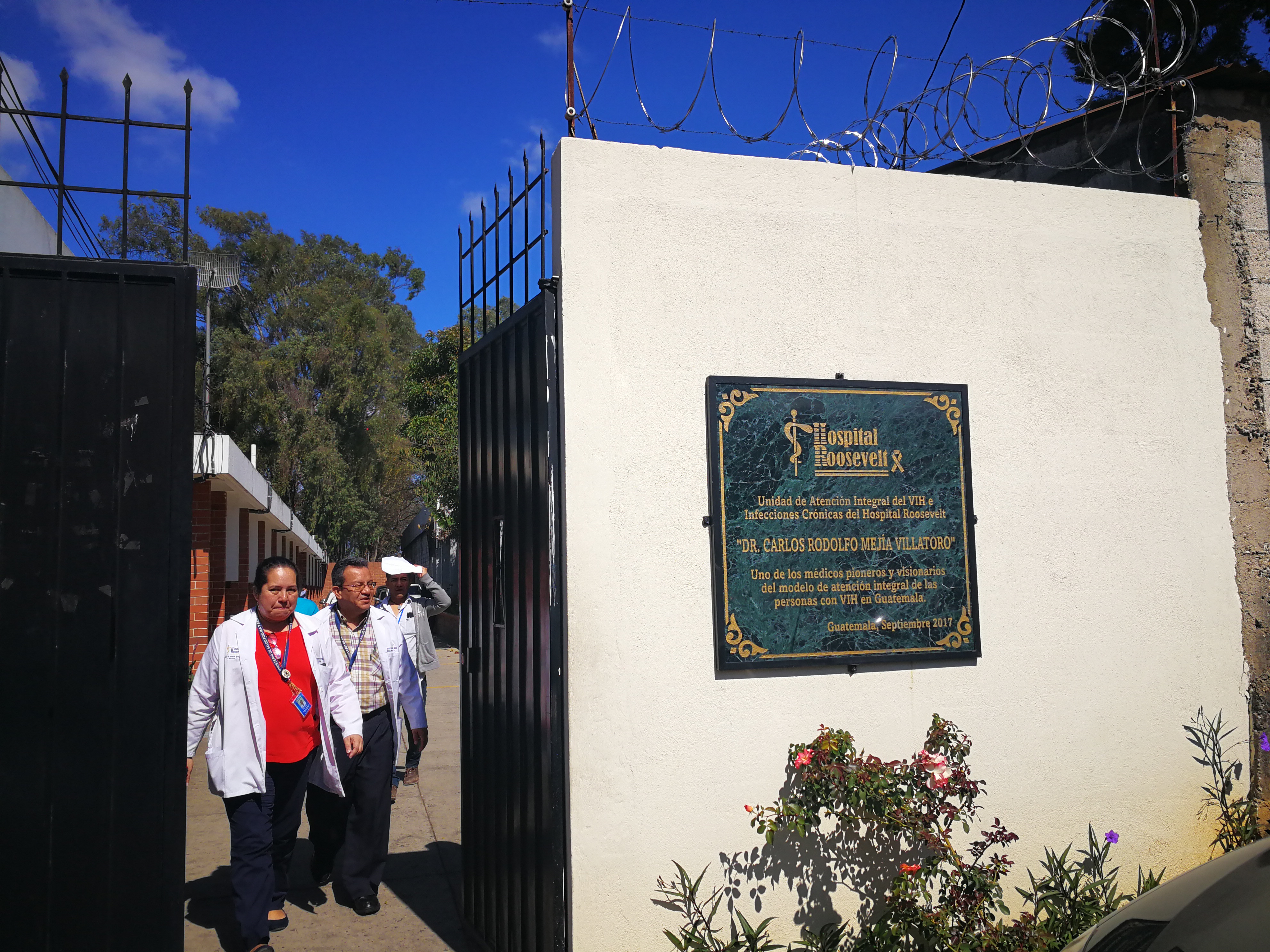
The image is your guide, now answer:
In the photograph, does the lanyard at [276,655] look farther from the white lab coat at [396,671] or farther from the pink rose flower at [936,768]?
the pink rose flower at [936,768]

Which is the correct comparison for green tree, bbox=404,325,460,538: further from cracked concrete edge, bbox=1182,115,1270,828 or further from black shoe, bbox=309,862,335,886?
cracked concrete edge, bbox=1182,115,1270,828

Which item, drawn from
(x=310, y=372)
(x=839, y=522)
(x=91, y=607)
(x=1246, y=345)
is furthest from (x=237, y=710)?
(x=310, y=372)

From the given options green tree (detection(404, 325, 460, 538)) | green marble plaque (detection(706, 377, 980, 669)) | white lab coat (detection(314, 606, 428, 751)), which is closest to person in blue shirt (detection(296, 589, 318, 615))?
white lab coat (detection(314, 606, 428, 751))

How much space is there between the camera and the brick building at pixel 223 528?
11070 mm

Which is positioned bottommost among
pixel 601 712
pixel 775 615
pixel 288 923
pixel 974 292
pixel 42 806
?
pixel 288 923

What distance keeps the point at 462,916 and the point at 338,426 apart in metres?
27.2

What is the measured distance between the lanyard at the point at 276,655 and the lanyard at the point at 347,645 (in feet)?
1.75

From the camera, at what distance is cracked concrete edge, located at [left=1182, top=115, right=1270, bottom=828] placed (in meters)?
4.67

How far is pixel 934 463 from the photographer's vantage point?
4242 mm

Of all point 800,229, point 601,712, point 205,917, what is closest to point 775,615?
point 601,712

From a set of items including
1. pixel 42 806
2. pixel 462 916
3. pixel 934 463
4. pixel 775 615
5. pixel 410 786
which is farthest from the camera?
pixel 410 786

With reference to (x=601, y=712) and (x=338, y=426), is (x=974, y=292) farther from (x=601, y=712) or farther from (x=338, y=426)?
(x=338, y=426)

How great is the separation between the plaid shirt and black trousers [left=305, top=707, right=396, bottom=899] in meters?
0.08

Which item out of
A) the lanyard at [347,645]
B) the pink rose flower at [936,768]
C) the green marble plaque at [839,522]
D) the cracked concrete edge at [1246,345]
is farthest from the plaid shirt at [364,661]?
the cracked concrete edge at [1246,345]
